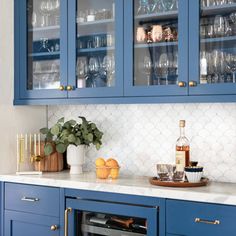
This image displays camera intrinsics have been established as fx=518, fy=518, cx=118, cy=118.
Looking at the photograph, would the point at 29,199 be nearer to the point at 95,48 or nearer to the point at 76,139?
the point at 76,139

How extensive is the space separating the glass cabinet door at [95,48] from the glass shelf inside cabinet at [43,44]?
5.4 inches

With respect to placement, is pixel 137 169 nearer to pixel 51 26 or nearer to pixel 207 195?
pixel 207 195

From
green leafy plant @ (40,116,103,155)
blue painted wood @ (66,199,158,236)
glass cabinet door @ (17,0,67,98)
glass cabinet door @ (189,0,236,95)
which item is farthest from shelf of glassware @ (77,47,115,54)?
blue painted wood @ (66,199,158,236)

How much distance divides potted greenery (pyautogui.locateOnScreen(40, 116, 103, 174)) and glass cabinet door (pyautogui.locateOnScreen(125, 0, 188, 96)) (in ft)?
1.51

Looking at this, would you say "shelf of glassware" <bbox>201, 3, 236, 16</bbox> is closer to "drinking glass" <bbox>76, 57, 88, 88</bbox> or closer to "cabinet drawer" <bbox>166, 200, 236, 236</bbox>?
"drinking glass" <bbox>76, 57, 88, 88</bbox>

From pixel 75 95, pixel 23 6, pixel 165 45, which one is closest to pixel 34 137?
pixel 75 95

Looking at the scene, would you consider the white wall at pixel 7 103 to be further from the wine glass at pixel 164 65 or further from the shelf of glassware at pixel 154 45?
the wine glass at pixel 164 65

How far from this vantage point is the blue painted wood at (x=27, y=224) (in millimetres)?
3237

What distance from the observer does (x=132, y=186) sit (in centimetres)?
293

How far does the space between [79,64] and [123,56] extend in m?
0.36

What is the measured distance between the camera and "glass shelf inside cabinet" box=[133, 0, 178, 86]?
3051mm

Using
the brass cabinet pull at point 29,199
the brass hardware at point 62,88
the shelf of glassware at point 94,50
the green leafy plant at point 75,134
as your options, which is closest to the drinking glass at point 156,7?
the shelf of glassware at point 94,50

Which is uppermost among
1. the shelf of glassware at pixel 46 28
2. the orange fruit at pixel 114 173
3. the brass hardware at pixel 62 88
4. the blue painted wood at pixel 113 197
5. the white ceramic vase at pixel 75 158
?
the shelf of glassware at pixel 46 28

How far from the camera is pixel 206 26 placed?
2939mm
